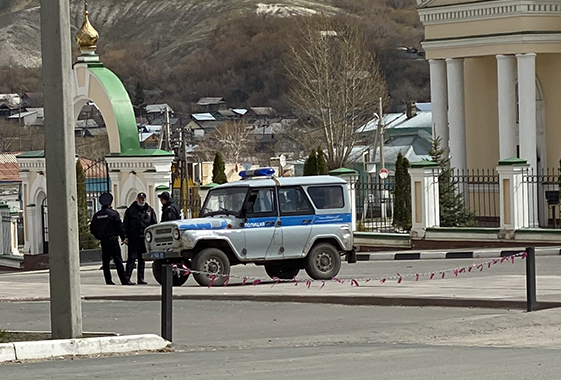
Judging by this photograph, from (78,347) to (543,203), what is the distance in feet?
63.0

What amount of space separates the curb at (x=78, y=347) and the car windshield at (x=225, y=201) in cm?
843

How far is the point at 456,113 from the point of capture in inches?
1305

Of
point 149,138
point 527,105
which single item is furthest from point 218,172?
point 149,138

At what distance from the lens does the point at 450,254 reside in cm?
2569

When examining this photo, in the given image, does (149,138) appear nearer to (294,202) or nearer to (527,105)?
(527,105)

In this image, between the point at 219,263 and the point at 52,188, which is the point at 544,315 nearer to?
the point at 52,188

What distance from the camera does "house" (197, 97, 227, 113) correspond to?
17288 centimetres

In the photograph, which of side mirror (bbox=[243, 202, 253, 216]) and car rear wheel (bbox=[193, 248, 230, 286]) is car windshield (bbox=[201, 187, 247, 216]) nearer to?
side mirror (bbox=[243, 202, 253, 216])

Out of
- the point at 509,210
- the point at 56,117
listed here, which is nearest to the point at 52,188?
the point at 56,117

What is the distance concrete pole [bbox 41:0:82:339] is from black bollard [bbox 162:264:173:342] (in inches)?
35.1

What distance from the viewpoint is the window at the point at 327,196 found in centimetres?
2142

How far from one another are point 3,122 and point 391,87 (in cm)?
4570

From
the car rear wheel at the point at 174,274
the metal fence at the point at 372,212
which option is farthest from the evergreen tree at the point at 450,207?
the car rear wheel at the point at 174,274

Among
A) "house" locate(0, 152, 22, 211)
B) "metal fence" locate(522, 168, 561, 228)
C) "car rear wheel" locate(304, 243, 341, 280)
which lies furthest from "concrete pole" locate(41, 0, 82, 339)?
"house" locate(0, 152, 22, 211)
